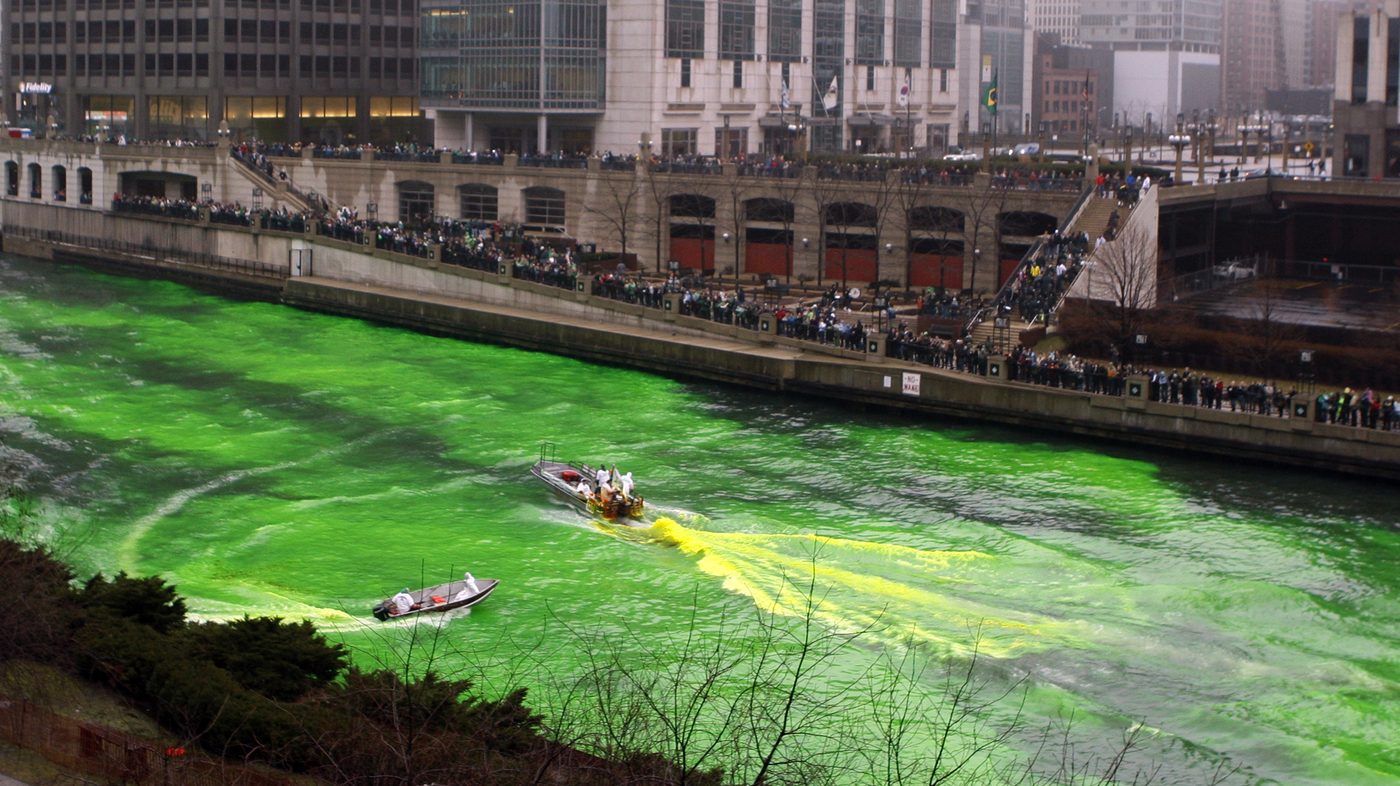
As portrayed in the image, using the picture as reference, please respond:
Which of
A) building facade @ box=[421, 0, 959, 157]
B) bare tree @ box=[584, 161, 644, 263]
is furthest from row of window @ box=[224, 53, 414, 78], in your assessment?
bare tree @ box=[584, 161, 644, 263]

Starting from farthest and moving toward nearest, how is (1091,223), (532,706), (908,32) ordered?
(908,32), (1091,223), (532,706)

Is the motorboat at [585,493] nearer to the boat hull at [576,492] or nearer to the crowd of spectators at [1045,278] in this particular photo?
the boat hull at [576,492]

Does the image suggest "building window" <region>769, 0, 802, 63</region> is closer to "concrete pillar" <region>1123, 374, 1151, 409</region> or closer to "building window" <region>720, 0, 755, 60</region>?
"building window" <region>720, 0, 755, 60</region>

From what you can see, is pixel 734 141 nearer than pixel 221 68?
Yes

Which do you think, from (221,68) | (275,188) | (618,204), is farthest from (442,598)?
(221,68)

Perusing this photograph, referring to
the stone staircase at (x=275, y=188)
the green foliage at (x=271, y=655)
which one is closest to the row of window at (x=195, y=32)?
the stone staircase at (x=275, y=188)

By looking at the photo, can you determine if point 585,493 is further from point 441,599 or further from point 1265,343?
point 1265,343
